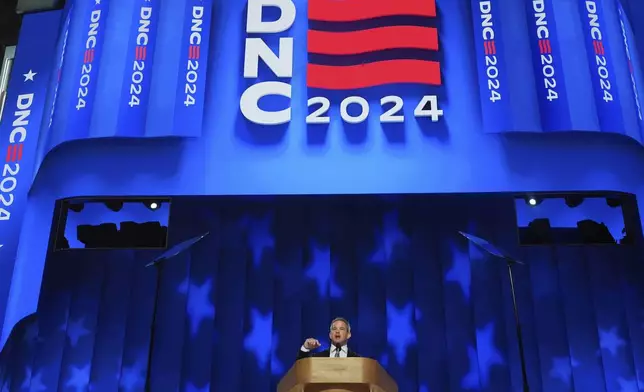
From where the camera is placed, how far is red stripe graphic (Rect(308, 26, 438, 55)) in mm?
5812

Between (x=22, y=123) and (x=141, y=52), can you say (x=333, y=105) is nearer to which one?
(x=141, y=52)

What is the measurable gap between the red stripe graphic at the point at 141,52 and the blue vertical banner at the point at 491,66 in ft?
9.54

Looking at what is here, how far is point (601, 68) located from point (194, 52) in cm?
349

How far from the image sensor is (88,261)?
19.7ft

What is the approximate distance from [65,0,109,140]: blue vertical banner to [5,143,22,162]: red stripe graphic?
0.80 m

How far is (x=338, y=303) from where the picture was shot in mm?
5762

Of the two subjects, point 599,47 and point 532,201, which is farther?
point 532,201

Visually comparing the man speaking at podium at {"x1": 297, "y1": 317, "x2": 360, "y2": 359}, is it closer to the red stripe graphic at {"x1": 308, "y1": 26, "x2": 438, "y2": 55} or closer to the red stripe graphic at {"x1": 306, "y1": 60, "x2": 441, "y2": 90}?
the red stripe graphic at {"x1": 306, "y1": 60, "x2": 441, "y2": 90}

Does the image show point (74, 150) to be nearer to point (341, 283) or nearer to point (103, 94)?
point (103, 94)

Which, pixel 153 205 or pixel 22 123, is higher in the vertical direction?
pixel 22 123

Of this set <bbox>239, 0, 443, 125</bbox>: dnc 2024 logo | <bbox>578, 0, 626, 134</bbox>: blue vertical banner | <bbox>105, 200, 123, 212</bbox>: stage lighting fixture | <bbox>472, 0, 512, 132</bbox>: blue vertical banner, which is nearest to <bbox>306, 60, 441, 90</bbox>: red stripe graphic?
<bbox>239, 0, 443, 125</bbox>: dnc 2024 logo

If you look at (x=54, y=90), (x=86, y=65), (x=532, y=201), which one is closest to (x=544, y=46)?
(x=532, y=201)

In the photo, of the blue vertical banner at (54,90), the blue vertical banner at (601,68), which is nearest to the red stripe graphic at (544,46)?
the blue vertical banner at (601,68)

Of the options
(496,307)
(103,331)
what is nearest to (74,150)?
(103,331)
